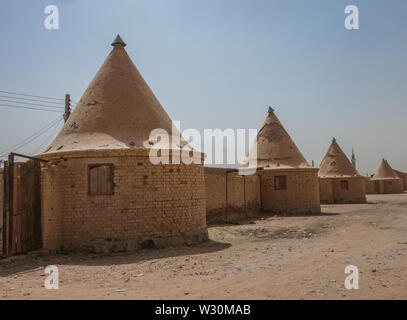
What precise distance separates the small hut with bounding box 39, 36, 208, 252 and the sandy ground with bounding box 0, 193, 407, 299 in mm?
498

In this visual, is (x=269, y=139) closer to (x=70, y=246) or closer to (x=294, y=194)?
(x=294, y=194)

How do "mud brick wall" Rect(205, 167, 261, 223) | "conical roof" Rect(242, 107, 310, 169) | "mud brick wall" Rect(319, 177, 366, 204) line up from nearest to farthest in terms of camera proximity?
"mud brick wall" Rect(205, 167, 261, 223) < "conical roof" Rect(242, 107, 310, 169) < "mud brick wall" Rect(319, 177, 366, 204)

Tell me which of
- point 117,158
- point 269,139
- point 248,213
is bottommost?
point 248,213

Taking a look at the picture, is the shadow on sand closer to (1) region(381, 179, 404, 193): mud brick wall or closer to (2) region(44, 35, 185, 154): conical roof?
(2) region(44, 35, 185, 154): conical roof

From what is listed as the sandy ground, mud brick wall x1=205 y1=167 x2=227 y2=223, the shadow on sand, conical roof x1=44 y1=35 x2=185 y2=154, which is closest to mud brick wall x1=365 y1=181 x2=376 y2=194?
mud brick wall x1=205 y1=167 x2=227 y2=223

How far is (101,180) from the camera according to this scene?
883 centimetres

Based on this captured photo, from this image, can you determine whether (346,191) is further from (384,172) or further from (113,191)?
(113,191)

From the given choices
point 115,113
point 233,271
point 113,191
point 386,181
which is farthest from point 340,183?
point 233,271

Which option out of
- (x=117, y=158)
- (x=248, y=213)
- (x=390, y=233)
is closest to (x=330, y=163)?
(x=248, y=213)

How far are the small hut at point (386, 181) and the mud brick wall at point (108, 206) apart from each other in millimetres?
34011

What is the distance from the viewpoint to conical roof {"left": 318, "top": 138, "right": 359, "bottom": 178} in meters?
26.4

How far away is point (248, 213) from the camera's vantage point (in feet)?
57.1

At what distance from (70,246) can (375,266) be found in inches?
262
